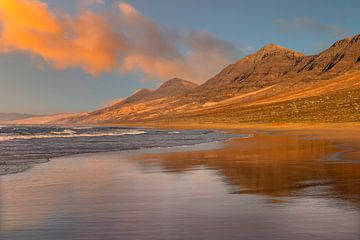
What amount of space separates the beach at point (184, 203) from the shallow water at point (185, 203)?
0.02 meters

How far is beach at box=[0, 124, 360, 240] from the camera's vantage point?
8.74 metres

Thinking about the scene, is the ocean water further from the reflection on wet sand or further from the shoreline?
the reflection on wet sand

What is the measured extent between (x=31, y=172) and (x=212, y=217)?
12.1 m

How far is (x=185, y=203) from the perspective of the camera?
11703 millimetres

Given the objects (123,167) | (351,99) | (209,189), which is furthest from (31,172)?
(351,99)

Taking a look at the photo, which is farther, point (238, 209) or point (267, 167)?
point (267, 167)

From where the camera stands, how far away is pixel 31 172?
19672 mm

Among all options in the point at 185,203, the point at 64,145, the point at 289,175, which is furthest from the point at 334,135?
the point at 185,203

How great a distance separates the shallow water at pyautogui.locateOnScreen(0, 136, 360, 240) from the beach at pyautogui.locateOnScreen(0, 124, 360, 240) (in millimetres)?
20

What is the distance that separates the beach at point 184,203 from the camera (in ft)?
28.7

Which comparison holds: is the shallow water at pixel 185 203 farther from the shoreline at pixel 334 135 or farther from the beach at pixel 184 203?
the shoreline at pixel 334 135

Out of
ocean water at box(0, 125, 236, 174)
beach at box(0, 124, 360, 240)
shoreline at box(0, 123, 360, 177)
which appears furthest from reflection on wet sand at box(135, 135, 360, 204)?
ocean water at box(0, 125, 236, 174)

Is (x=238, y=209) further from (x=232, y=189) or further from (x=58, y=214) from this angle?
(x=58, y=214)

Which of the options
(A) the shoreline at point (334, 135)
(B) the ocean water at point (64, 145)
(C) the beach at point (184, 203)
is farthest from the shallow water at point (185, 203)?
(B) the ocean water at point (64, 145)
